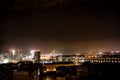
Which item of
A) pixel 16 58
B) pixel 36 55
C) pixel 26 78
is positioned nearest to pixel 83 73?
pixel 26 78

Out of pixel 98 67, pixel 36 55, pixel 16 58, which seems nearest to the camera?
pixel 98 67

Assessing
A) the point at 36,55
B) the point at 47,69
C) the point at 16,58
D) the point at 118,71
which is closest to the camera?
the point at 118,71

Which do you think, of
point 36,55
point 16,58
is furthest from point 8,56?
point 36,55

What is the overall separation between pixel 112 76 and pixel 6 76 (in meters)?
7.17

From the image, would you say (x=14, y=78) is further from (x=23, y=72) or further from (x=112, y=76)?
(x=112, y=76)

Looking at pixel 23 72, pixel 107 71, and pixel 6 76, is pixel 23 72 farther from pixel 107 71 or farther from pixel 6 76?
pixel 107 71

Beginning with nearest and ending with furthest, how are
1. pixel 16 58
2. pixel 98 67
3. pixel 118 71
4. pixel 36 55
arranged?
pixel 118 71, pixel 98 67, pixel 36 55, pixel 16 58

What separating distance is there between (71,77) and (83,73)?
119 centimetres

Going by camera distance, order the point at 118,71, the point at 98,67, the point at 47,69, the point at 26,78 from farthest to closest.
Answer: the point at 47,69, the point at 98,67, the point at 118,71, the point at 26,78

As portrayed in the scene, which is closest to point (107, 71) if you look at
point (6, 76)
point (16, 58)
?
point (6, 76)

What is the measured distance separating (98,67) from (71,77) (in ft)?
9.91

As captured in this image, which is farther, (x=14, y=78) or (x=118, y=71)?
(x=118, y=71)

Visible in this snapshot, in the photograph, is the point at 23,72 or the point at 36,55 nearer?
the point at 23,72

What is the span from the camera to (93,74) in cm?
1584
